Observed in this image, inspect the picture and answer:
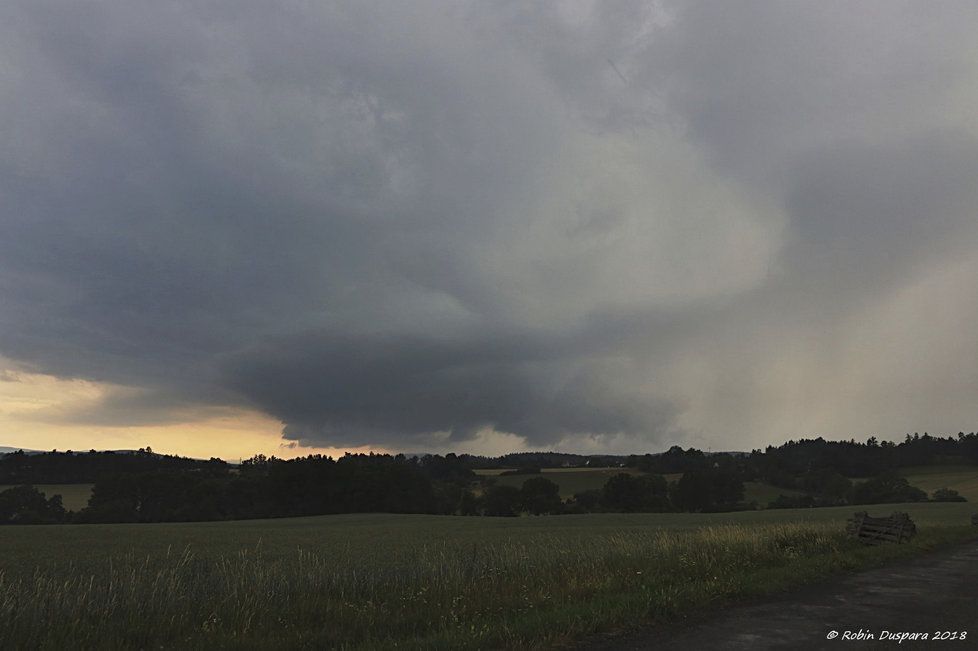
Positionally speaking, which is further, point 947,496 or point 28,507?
point 28,507

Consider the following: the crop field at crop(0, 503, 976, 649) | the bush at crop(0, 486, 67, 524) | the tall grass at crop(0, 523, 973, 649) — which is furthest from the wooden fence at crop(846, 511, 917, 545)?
the bush at crop(0, 486, 67, 524)

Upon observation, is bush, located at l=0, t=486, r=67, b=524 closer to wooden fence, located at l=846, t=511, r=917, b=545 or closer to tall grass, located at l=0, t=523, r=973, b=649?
tall grass, located at l=0, t=523, r=973, b=649

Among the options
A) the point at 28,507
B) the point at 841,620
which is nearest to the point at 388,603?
the point at 841,620

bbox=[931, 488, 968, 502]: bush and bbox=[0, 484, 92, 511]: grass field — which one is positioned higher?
bbox=[0, 484, 92, 511]: grass field

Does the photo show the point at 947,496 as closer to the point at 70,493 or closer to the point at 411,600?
the point at 411,600

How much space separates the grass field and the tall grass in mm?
127792

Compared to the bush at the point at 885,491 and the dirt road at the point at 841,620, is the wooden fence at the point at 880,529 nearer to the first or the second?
the dirt road at the point at 841,620

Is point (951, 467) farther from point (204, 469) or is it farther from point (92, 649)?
point (92, 649)

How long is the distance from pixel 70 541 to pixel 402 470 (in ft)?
276

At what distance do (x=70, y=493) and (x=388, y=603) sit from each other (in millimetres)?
146753

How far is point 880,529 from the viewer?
2412 centimetres

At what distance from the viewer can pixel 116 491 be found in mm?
114500

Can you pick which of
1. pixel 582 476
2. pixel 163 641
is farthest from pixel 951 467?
pixel 163 641

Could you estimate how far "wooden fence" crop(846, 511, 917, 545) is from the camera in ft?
77.2
